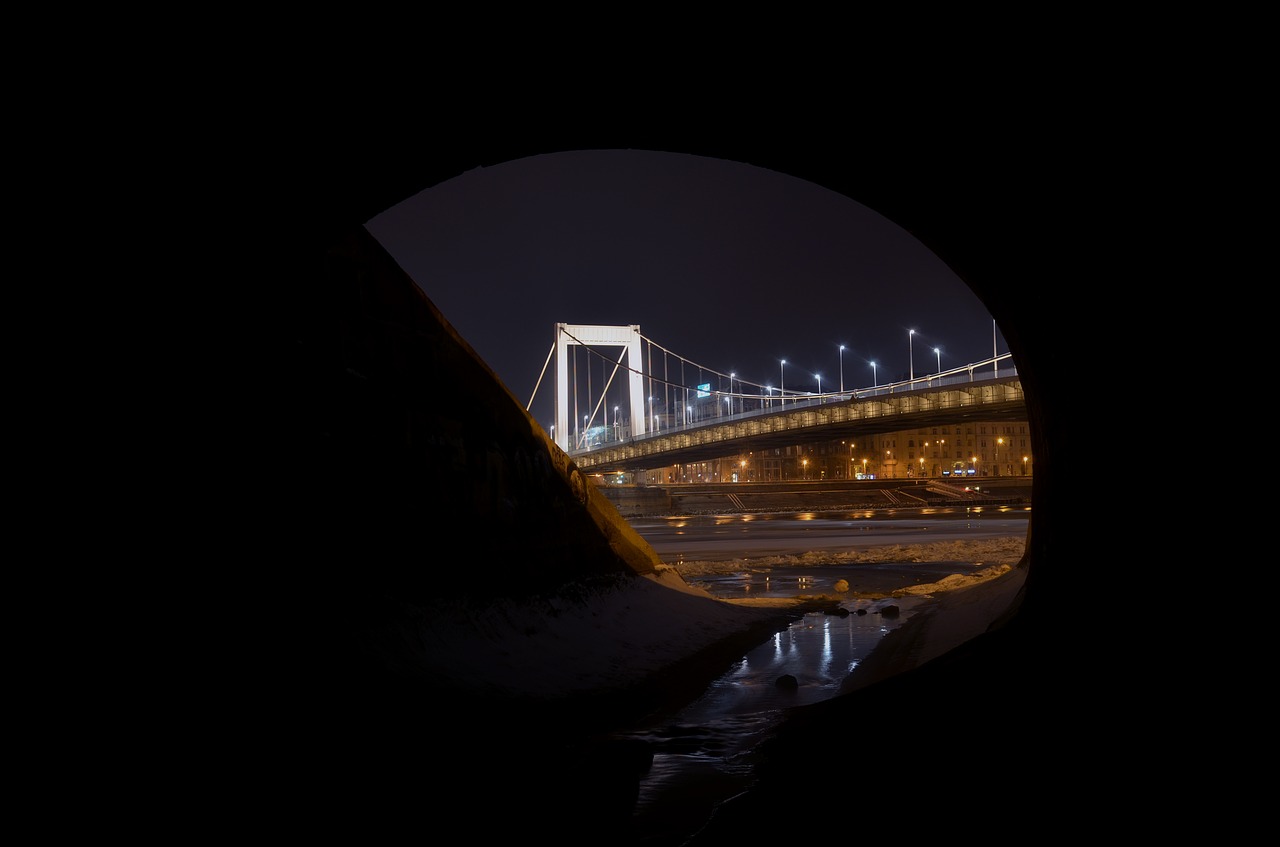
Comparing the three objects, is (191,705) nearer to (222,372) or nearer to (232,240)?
(222,372)

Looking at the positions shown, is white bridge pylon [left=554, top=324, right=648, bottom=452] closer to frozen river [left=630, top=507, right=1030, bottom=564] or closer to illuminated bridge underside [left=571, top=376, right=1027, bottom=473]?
illuminated bridge underside [left=571, top=376, right=1027, bottom=473]

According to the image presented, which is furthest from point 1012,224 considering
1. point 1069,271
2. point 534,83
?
point 534,83

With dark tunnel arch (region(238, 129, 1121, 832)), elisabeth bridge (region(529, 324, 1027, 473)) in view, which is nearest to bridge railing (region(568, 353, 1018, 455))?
elisabeth bridge (region(529, 324, 1027, 473))

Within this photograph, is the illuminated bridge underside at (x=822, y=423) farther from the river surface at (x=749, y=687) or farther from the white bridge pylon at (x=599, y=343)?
Result: the river surface at (x=749, y=687)

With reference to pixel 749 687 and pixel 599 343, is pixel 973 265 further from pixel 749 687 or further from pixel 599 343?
pixel 599 343

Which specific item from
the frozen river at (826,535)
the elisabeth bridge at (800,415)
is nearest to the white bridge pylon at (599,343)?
the elisabeth bridge at (800,415)

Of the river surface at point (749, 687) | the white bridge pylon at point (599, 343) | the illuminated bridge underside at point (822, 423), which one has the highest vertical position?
the white bridge pylon at point (599, 343)

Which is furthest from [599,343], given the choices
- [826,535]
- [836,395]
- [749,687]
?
[749,687]
